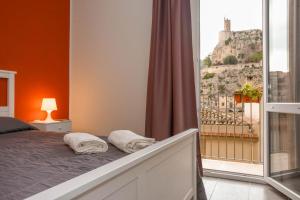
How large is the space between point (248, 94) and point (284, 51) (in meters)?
1.55

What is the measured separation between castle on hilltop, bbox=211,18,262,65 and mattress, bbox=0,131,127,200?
10.3 feet

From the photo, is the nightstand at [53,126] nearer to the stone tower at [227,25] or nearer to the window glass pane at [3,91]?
the window glass pane at [3,91]

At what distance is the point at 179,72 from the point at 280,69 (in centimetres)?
111

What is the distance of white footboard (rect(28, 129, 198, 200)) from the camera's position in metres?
0.72

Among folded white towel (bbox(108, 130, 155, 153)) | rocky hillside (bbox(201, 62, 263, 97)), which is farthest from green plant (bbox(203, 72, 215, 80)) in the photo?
folded white towel (bbox(108, 130, 155, 153))

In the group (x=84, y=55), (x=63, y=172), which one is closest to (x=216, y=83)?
(x=84, y=55)

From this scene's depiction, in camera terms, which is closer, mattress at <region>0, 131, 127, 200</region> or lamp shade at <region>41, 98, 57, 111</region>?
mattress at <region>0, 131, 127, 200</region>

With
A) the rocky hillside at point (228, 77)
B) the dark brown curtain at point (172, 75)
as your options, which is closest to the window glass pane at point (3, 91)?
the dark brown curtain at point (172, 75)

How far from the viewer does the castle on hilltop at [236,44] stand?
4.13 metres

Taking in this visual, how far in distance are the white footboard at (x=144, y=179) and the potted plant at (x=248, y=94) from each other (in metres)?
2.45

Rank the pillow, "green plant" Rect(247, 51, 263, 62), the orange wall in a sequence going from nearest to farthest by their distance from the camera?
the pillow
the orange wall
"green plant" Rect(247, 51, 263, 62)

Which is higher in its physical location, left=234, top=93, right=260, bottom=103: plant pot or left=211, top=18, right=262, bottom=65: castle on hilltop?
left=211, top=18, right=262, bottom=65: castle on hilltop

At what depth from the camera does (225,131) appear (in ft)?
15.2

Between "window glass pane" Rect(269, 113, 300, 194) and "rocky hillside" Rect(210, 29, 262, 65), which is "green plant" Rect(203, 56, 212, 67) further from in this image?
"window glass pane" Rect(269, 113, 300, 194)
